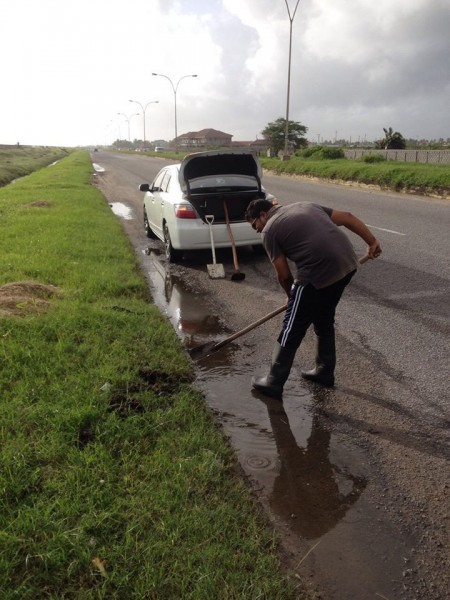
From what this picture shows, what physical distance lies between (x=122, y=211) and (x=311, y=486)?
13662 millimetres

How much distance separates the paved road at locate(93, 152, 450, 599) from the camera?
2.25 m

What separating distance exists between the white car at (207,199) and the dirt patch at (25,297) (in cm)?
238

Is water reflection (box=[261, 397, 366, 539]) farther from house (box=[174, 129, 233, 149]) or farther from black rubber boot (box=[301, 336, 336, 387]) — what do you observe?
house (box=[174, 129, 233, 149])

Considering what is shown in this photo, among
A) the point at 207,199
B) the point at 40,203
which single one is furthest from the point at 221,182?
the point at 40,203

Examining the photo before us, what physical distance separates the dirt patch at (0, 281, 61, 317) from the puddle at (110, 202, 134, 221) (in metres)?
8.01

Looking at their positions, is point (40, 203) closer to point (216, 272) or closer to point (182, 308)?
point (216, 272)

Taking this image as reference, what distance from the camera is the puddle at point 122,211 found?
14008 millimetres

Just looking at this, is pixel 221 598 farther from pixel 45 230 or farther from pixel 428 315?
pixel 45 230

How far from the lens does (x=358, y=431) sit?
3258mm

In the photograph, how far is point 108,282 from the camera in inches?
249

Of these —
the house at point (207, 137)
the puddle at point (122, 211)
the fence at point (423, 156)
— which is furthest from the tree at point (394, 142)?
the house at point (207, 137)

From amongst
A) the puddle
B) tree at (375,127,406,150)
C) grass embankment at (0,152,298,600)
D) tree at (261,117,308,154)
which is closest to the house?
tree at (261,117,308,154)

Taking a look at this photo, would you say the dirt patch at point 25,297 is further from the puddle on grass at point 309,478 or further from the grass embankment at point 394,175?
the grass embankment at point 394,175

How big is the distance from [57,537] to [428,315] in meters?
4.20
